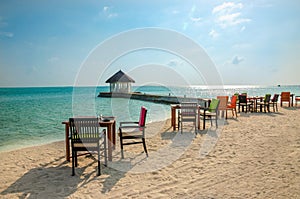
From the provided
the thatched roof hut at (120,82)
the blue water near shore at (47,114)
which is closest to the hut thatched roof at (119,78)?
the thatched roof hut at (120,82)

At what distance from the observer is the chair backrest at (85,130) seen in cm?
317

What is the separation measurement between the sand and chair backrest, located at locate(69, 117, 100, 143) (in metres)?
0.53

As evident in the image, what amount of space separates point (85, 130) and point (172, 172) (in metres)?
1.46

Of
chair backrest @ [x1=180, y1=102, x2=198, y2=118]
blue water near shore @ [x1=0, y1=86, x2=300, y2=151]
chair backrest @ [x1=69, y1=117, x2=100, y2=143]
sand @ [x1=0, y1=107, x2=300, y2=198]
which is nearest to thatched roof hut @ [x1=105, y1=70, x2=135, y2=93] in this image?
blue water near shore @ [x1=0, y1=86, x2=300, y2=151]

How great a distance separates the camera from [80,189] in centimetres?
274

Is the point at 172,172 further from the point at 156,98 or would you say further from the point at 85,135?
the point at 156,98

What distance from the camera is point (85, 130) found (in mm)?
3246

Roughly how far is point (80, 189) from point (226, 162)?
7.62ft

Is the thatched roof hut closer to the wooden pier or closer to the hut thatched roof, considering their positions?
the hut thatched roof

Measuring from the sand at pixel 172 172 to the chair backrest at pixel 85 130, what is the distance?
0.53 meters

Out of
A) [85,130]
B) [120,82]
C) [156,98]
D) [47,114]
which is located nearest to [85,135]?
[85,130]

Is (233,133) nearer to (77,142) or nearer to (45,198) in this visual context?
(77,142)

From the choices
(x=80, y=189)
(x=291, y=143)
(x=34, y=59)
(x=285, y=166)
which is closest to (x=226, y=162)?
A: (x=285, y=166)

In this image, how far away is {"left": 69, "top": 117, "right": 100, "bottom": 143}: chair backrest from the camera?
10.4 feet
